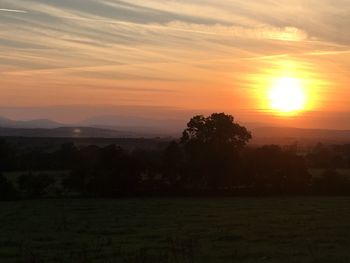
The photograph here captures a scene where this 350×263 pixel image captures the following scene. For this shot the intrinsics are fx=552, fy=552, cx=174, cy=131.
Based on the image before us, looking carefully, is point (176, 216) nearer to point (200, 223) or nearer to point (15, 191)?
point (200, 223)

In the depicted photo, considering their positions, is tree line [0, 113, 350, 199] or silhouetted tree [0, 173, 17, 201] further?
tree line [0, 113, 350, 199]

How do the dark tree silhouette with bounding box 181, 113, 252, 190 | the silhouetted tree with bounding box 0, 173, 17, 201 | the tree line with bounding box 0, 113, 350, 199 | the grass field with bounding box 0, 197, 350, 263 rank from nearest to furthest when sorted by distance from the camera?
the grass field with bounding box 0, 197, 350, 263, the silhouetted tree with bounding box 0, 173, 17, 201, the tree line with bounding box 0, 113, 350, 199, the dark tree silhouette with bounding box 181, 113, 252, 190

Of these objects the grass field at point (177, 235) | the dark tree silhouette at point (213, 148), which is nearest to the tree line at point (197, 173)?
the dark tree silhouette at point (213, 148)

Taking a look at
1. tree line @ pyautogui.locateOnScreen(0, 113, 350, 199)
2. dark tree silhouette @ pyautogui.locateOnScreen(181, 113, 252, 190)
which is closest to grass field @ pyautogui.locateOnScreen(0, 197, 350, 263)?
tree line @ pyautogui.locateOnScreen(0, 113, 350, 199)

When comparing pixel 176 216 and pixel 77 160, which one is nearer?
pixel 176 216

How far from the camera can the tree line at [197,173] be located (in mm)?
63188

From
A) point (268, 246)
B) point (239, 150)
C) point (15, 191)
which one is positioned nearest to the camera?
point (268, 246)

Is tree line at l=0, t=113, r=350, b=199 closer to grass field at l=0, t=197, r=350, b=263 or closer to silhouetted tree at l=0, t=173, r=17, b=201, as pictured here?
silhouetted tree at l=0, t=173, r=17, b=201

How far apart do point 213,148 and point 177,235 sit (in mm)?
42770

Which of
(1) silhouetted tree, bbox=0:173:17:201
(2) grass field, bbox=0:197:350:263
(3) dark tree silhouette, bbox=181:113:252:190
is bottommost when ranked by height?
(1) silhouetted tree, bbox=0:173:17:201

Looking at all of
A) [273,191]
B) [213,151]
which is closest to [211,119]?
[213,151]

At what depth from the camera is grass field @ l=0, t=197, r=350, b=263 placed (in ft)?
67.2

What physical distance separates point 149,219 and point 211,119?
116 ft

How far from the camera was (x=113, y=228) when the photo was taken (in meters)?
30.8
